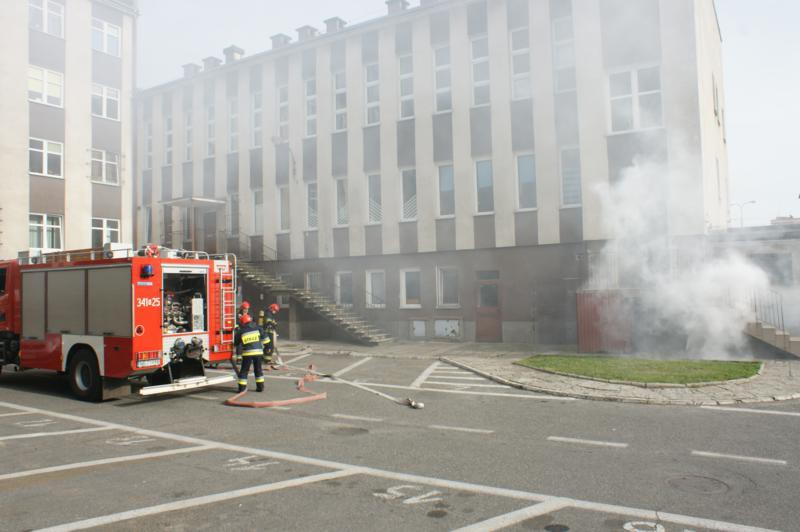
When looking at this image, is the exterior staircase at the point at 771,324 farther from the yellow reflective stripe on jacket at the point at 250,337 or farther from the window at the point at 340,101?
the window at the point at 340,101

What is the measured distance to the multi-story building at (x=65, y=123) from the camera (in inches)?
683

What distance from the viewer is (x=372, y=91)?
18922 mm

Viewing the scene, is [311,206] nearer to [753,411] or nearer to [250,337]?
[250,337]

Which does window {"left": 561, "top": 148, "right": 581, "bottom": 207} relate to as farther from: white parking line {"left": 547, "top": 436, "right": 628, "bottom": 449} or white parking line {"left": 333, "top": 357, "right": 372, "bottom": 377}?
white parking line {"left": 547, "top": 436, "right": 628, "bottom": 449}

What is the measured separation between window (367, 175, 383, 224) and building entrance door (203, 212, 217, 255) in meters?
6.95

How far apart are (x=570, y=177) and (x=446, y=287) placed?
15.9ft

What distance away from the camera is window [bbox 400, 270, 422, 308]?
59.7 ft

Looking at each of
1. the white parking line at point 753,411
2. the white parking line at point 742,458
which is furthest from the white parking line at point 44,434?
the white parking line at point 753,411

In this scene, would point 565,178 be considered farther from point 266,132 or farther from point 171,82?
point 171,82

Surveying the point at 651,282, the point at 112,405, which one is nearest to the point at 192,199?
the point at 112,405

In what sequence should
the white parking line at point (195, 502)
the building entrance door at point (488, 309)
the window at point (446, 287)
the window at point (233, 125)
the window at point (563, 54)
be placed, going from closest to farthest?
the white parking line at point (195, 502) < the window at point (563, 54) < the building entrance door at point (488, 309) < the window at point (446, 287) < the window at point (233, 125)

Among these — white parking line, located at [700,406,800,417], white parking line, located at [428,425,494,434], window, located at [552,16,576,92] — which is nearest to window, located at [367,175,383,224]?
window, located at [552,16,576,92]

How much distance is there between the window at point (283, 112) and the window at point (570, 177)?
957 centimetres

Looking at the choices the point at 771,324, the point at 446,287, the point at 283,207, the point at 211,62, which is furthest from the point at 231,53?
the point at 771,324
